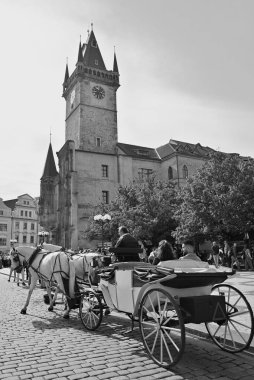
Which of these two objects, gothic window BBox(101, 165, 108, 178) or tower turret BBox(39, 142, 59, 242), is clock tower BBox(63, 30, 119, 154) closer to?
gothic window BBox(101, 165, 108, 178)

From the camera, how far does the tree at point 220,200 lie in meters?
24.2

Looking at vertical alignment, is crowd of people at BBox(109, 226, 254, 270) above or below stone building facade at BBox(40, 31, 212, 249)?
below

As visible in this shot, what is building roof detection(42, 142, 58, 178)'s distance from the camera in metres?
58.0

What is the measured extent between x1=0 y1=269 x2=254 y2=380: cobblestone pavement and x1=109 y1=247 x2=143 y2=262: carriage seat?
59.8 inches

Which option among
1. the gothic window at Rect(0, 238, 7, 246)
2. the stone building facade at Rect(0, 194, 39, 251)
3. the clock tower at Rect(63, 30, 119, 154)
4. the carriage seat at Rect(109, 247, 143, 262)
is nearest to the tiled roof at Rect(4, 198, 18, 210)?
the stone building facade at Rect(0, 194, 39, 251)

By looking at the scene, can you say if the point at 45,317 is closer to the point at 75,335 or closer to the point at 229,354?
the point at 75,335

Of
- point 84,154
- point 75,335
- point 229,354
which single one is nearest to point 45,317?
point 75,335

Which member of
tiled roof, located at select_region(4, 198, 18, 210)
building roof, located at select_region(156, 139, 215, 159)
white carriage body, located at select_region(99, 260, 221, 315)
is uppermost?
building roof, located at select_region(156, 139, 215, 159)

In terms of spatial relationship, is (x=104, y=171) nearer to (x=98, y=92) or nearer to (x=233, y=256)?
(x=98, y=92)

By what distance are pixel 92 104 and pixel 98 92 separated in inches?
93.3

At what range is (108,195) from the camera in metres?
50.2

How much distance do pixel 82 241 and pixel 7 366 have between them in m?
40.8

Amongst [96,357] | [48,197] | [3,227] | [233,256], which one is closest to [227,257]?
[233,256]

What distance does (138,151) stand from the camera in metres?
56.2
